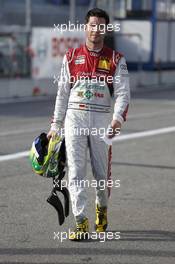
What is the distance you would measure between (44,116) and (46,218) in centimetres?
1044

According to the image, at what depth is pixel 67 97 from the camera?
6.77 meters

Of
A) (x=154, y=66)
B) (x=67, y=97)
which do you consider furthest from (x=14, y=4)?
(x=67, y=97)

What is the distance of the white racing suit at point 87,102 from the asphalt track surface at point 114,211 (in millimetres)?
474

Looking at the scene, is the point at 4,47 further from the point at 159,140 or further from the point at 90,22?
the point at 90,22

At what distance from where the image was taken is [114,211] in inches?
319

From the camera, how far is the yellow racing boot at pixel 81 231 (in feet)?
22.0
